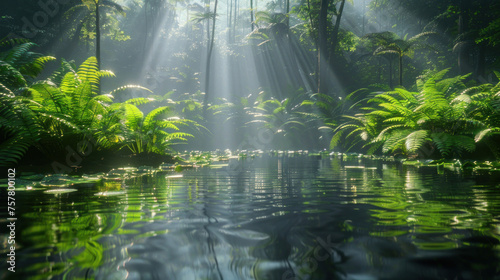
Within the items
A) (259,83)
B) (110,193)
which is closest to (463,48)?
(259,83)

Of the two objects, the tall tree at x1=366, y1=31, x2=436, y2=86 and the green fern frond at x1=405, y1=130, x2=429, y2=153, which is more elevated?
the tall tree at x1=366, y1=31, x2=436, y2=86

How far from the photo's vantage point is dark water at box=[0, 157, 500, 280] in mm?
1095

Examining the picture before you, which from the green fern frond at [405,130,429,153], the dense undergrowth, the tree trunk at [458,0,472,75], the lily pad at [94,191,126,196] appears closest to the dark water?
the lily pad at [94,191,126,196]

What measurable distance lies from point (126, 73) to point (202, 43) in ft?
32.1

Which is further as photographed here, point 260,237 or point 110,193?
point 110,193

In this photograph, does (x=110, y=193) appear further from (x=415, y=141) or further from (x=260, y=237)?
(x=415, y=141)

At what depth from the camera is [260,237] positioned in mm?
1508

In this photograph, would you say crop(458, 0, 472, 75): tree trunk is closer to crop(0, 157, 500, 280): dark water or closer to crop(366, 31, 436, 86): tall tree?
crop(366, 31, 436, 86): tall tree

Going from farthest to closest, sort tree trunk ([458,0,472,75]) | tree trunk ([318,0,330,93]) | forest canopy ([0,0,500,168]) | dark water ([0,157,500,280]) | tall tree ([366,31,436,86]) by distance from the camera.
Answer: tree trunk ([458,0,472,75]) < tree trunk ([318,0,330,93]) < tall tree ([366,31,436,86]) < forest canopy ([0,0,500,168]) < dark water ([0,157,500,280])

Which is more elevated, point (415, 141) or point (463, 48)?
Result: point (463, 48)

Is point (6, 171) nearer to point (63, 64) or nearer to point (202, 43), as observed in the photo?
point (63, 64)

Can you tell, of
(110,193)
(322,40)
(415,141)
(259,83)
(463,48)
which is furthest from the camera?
(259,83)

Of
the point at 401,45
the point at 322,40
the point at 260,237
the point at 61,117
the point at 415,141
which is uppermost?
the point at 322,40

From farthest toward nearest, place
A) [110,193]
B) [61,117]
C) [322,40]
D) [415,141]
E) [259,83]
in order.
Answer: [259,83]
[322,40]
[415,141]
[61,117]
[110,193]
